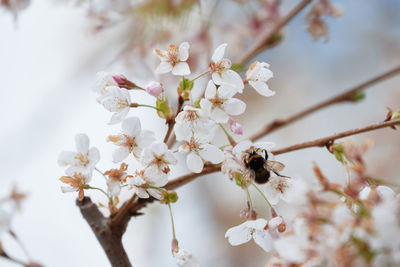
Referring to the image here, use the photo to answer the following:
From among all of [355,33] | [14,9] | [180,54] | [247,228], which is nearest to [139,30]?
[14,9]

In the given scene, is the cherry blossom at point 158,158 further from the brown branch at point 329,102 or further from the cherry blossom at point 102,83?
the brown branch at point 329,102

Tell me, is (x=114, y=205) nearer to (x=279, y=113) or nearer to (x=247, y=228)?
(x=247, y=228)

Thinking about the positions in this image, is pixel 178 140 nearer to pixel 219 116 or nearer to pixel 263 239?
pixel 219 116

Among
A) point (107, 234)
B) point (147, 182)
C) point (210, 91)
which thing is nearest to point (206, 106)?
point (210, 91)

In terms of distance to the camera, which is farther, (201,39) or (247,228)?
(201,39)

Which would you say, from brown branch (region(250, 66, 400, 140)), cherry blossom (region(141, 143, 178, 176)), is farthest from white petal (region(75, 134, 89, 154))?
brown branch (region(250, 66, 400, 140))
